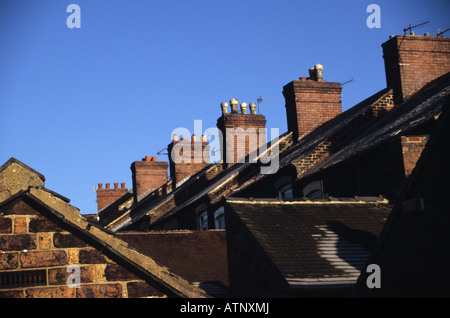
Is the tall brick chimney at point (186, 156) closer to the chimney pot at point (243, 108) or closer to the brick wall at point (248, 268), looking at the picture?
the chimney pot at point (243, 108)

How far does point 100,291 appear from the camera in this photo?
999cm

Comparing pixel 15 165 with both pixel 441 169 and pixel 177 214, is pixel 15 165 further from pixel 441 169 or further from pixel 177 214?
pixel 177 214

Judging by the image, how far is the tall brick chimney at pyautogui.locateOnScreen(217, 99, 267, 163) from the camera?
3694 cm

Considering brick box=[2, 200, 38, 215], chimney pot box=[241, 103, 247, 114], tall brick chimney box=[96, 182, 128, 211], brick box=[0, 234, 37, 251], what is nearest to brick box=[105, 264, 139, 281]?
brick box=[0, 234, 37, 251]

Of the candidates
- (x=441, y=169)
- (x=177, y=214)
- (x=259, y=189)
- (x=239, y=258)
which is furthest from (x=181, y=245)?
(x=441, y=169)

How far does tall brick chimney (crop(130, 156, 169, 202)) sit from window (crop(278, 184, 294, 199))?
22.3m

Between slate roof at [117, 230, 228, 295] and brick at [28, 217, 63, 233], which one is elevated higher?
brick at [28, 217, 63, 233]

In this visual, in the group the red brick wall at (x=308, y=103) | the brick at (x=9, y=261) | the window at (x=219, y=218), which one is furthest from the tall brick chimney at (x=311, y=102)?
the brick at (x=9, y=261)

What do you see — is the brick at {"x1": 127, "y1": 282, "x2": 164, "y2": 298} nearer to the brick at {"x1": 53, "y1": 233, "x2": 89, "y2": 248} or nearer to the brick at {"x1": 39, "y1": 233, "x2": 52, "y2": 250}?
the brick at {"x1": 53, "y1": 233, "x2": 89, "y2": 248}

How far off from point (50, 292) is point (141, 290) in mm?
1216
